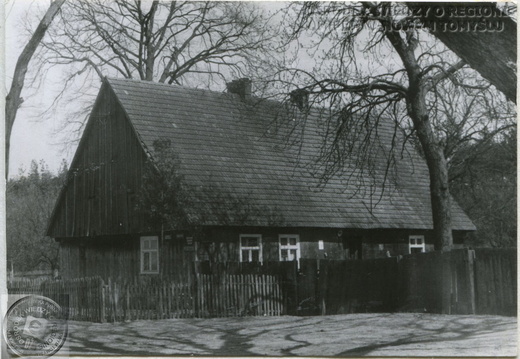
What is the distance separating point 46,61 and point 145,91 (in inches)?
300

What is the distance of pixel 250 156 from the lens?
20344 millimetres

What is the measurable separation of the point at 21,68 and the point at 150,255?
9.15m

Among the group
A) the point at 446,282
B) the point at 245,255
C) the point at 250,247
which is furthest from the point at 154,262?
the point at 446,282

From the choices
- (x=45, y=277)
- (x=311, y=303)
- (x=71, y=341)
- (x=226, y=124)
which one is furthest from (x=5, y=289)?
(x=226, y=124)

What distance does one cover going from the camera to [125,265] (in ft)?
69.0

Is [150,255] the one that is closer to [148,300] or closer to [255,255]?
[255,255]

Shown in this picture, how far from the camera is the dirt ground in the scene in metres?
10.5

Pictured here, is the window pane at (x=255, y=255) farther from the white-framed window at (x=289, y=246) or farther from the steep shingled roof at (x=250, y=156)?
the steep shingled roof at (x=250, y=156)

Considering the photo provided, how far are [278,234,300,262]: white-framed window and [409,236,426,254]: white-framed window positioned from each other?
4.55m

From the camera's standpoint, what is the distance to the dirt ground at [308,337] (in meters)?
10.5

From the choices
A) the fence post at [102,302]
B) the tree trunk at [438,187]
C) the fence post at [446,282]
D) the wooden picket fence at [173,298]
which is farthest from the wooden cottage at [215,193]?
the fence post at [102,302]

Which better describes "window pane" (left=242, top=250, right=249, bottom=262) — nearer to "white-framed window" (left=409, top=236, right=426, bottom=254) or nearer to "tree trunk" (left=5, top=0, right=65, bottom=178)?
"white-framed window" (left=409, top=236, right=426, bottom=254)

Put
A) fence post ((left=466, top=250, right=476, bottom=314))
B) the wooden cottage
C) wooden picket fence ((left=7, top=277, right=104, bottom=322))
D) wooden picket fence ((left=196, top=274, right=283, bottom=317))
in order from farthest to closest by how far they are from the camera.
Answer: the wooden cottage
wooden picket fence ((left=196, top=274, right=283, bottom=317))
wooden picket fence ((left=7, top=277, right=104, bottom=322))
fence post ((left=466, top=250, right=476, bottom=314))

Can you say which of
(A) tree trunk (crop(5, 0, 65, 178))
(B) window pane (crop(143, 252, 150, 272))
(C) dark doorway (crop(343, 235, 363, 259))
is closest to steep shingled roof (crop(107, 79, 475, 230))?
(C) dark doorway (crop(343, 235, 363, 259))
